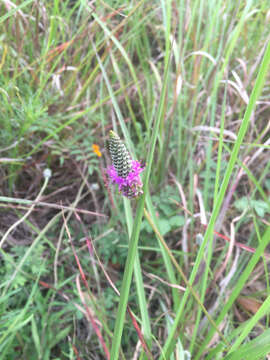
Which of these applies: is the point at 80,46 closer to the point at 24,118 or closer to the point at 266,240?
the point at 24,118

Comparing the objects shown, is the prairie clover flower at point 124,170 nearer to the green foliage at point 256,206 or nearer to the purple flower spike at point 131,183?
the purple flower spike at point 131,183

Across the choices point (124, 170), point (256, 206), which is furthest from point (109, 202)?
point (124, 170)

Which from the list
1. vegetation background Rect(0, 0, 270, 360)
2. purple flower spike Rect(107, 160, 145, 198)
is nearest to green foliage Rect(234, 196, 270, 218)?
vegetation background Rect(0, 0, 270, 360)

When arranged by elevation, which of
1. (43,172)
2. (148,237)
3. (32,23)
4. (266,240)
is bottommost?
(148,237)

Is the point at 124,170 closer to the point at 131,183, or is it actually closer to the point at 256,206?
the point at 131,183

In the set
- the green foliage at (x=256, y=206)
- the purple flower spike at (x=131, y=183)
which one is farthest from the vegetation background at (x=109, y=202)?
the purple flower spike at (x=131, y=183)

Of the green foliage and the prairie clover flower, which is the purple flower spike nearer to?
the prairie clover flower

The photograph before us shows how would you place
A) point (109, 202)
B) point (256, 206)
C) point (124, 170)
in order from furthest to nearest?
1. point (109, 202)
2. point (256, 206)
3. point (124, 170)

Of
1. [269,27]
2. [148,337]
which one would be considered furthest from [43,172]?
[269,27]
